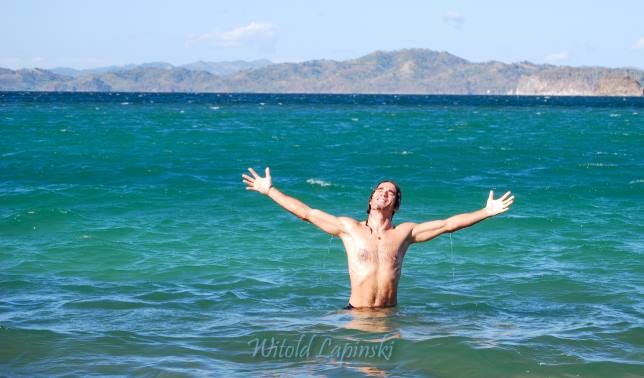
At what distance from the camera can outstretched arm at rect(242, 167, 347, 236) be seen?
26.4ft

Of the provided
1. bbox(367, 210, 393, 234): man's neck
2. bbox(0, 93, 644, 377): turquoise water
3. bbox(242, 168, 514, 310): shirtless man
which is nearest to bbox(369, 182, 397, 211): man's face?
bbox(242, 168, 514, 310): shirtless man

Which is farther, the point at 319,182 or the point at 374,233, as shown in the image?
the point at 319,182

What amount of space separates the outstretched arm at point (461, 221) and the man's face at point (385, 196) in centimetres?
36

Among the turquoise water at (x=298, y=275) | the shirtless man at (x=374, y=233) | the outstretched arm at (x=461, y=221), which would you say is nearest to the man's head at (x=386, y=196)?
the shirtless man at (x=374, y=233)

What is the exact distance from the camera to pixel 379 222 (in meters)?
8.28

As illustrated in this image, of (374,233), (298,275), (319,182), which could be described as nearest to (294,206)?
(374,233)

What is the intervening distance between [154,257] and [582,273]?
5716mm

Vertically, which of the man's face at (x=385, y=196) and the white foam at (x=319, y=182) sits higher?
the man's face at (x=385, y=196)

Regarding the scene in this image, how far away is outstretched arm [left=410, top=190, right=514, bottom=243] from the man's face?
0.36m

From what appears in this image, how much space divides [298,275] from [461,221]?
418cm

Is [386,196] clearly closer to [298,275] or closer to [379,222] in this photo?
[379,222]

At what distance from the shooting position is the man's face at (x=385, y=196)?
26.5 ft

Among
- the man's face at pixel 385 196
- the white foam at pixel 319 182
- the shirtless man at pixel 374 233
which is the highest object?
the man's face at pixel 385 196

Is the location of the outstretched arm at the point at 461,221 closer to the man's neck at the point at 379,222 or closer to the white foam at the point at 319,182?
the man's neck at the point at 379,222
